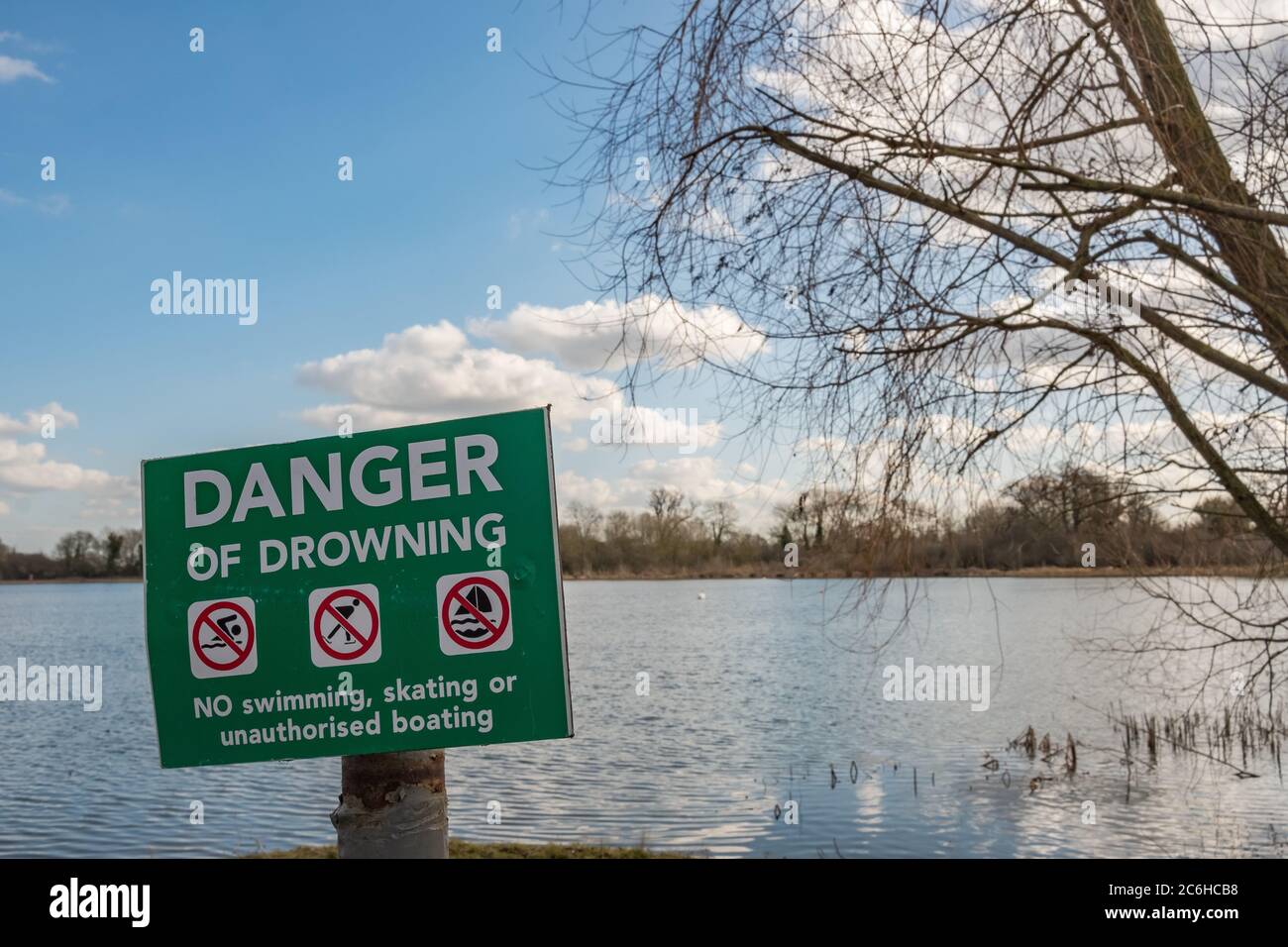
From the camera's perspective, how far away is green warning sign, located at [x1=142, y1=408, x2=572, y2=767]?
8.89ft

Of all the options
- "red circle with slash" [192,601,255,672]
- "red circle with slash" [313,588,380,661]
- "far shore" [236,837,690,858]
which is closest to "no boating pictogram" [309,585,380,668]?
"red circle with slash" [313,588,380,661]

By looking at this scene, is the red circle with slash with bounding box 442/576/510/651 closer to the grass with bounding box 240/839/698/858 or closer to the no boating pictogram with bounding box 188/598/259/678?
the no boating pictogram with bounding box 188/598/259/678

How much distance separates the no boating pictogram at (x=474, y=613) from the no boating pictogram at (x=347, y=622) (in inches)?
6.5

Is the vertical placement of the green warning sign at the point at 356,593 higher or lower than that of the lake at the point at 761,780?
higher

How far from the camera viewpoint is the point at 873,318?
4469 mm

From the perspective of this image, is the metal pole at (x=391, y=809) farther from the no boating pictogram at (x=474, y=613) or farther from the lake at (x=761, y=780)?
the lake at (x=761, y=780)

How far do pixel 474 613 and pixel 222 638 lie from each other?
65cm

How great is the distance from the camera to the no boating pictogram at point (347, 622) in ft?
9.09

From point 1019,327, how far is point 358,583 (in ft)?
10.2

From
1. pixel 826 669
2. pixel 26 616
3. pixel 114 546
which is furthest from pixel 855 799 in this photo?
pixel 26 616

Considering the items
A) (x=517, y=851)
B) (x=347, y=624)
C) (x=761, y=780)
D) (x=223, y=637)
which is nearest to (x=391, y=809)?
(x=347, y=624)

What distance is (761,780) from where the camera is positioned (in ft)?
44.0

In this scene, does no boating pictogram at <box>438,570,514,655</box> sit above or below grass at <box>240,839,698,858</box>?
above

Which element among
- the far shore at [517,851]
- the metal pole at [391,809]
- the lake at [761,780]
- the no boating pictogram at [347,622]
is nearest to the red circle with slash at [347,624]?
the no boating pictogram at [347,622]
